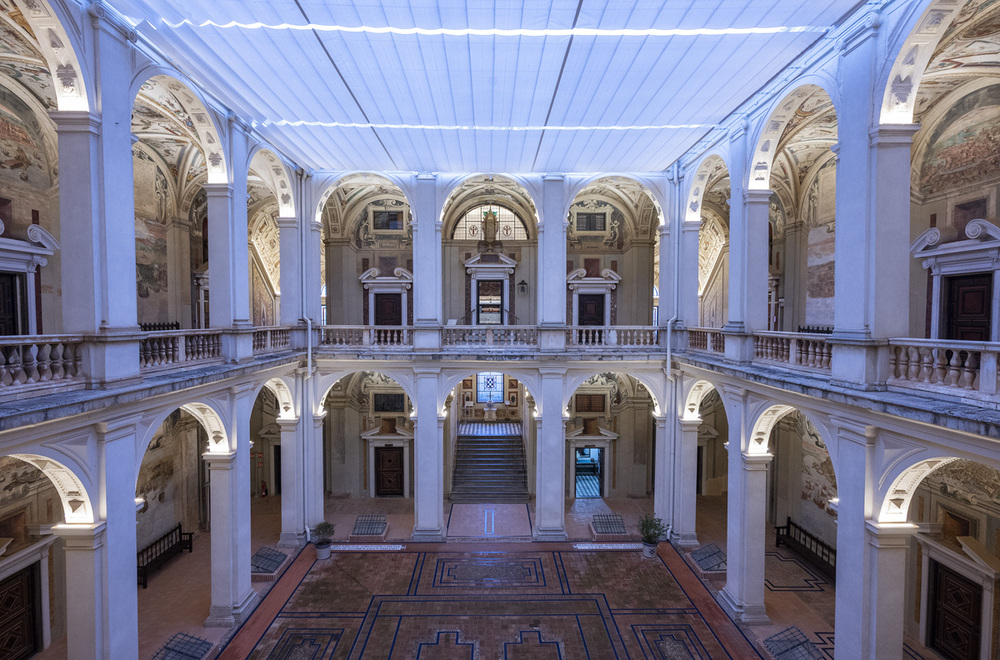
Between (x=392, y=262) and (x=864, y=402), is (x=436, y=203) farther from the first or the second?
(x=864, y=402)

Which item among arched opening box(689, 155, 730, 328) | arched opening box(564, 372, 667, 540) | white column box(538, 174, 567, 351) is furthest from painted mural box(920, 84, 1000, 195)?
arched opening box(564, 372, 667, 540)

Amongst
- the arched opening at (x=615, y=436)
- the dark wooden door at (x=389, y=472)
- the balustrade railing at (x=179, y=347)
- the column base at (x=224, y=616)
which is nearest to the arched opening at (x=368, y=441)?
the dark wooden door at (x=389, y=472)

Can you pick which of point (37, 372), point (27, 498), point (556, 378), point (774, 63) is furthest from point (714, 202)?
point (27, 498)

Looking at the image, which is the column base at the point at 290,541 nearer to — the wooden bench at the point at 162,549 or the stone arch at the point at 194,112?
the wooden bench at the point at 162,549

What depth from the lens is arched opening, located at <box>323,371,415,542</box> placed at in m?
18.2

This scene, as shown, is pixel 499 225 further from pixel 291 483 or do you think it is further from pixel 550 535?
pixel 291 483

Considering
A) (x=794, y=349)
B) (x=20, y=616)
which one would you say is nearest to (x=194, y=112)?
(x=20, y=616)

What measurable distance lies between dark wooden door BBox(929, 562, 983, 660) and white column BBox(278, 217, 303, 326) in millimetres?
15463

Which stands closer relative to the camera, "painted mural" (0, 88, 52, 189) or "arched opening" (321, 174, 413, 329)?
"painted mural" (0, 88, 52, 189)

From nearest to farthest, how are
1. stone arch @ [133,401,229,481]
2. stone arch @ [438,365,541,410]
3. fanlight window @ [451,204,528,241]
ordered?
stone arch @ [133,401,229,481] → stone arch @ [438,365,541,410] → fanlight window @ [451,204,528,241]

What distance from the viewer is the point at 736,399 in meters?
10.6

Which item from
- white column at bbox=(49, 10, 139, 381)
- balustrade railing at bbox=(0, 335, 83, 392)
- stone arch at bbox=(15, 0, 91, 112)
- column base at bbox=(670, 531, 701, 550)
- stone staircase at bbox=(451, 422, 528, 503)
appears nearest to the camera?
balustrade railing at bbox=(0, 335, 83, 392)

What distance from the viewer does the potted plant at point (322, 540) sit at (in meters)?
13.4

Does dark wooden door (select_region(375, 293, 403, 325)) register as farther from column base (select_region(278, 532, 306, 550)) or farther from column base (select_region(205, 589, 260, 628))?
column base (select_region(205, 589, 260, 628))
